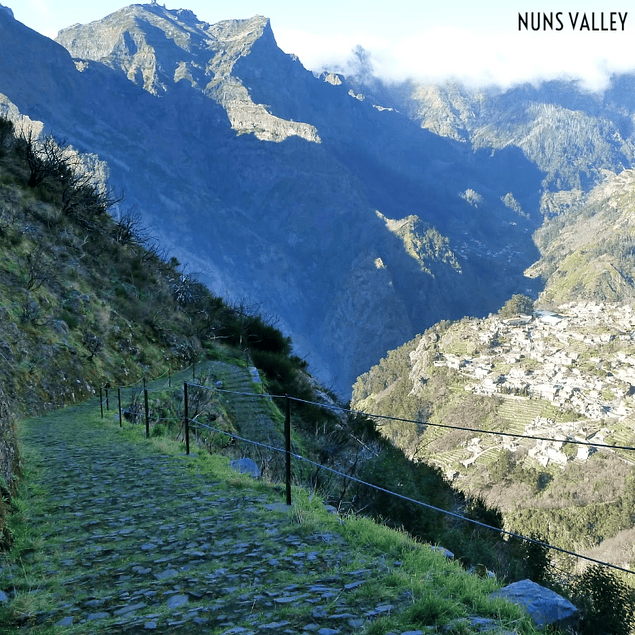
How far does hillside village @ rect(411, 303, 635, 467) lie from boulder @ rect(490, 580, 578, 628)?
85753 mm

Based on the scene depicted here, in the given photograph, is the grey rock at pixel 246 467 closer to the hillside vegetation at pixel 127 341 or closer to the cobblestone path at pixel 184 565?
the cobblestone path at pixel 184 565

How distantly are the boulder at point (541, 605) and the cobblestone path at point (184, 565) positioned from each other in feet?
3.34

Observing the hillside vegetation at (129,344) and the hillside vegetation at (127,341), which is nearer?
the hillside vegetation at (129,344)

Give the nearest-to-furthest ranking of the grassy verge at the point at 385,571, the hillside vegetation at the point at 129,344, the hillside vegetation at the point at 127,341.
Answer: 1. the grassy verge at the point at 385,571
2. the hillside vegetation at the point at 129,344
3. the hillside vegetation at the point at 127,341

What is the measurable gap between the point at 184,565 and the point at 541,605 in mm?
2977

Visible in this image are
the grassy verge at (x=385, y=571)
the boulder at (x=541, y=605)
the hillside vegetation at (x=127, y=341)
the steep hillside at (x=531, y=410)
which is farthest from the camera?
the steep hillside at (x=531, y=410)

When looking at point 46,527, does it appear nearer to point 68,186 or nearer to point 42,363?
point 42,363

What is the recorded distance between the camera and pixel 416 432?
10912cm

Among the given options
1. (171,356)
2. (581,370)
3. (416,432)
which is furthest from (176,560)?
(581,370)

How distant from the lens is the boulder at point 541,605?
3891 mm

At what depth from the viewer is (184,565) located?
470cm

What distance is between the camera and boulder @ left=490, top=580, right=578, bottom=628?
12.8 feet

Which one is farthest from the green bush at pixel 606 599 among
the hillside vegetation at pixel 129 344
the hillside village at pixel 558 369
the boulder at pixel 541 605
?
the hillside village at pixel 558 369

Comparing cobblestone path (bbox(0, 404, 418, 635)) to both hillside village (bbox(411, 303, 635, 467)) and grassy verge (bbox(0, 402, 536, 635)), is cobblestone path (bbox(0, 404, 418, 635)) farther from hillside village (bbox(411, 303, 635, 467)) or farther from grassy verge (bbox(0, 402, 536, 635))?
hillside village (bbox(411, 303, 635, 467))
